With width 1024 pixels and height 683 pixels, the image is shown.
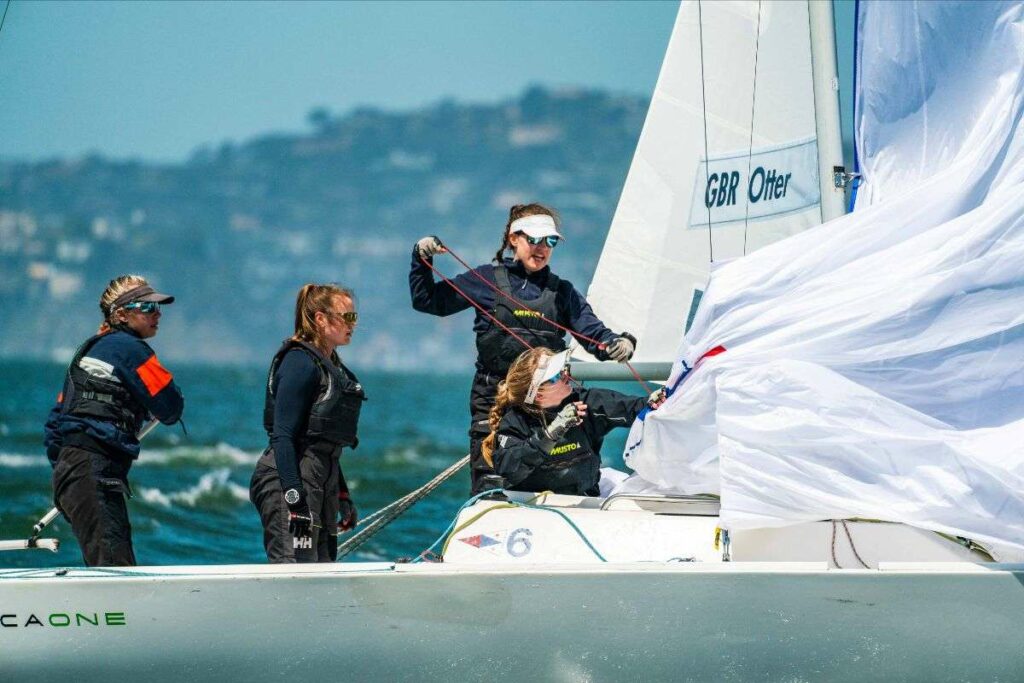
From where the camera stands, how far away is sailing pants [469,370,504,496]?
4.84m

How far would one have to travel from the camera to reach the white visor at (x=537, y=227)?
15.9 feet

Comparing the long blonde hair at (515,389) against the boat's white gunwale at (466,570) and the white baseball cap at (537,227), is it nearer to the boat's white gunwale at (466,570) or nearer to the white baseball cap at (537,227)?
the white baseball cap at (537,227)

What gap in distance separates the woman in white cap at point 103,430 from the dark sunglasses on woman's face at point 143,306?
0.03 meters

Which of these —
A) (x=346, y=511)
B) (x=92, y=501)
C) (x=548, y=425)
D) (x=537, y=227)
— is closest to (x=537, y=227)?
(x=537, y=227)

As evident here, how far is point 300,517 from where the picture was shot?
4230 mm

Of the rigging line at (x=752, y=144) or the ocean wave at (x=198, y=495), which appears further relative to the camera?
the ocean wave at (x=198, y=495)

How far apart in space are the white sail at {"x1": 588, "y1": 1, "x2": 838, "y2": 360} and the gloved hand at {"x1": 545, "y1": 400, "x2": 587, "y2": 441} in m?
2.05

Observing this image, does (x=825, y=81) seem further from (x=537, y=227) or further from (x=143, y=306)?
(x=143, y=306)

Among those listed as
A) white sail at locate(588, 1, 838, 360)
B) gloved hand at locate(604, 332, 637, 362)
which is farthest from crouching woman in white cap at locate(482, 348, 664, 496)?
white sail at locate(588, 1, 838, 360)

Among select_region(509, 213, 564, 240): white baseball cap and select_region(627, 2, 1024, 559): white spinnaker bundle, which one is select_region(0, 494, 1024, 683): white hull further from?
select_region(509, 213, 564, 240): white baseball cap

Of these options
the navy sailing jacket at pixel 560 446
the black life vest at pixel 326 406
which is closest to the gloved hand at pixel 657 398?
the navy sailing jacket at pixel 560 446

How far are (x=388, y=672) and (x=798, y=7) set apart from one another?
12.5 ft

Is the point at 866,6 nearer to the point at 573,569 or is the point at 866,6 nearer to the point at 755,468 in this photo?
the point at 755,468

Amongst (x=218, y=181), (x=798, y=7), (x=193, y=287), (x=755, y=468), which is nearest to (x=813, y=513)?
(x=755, y=468)
